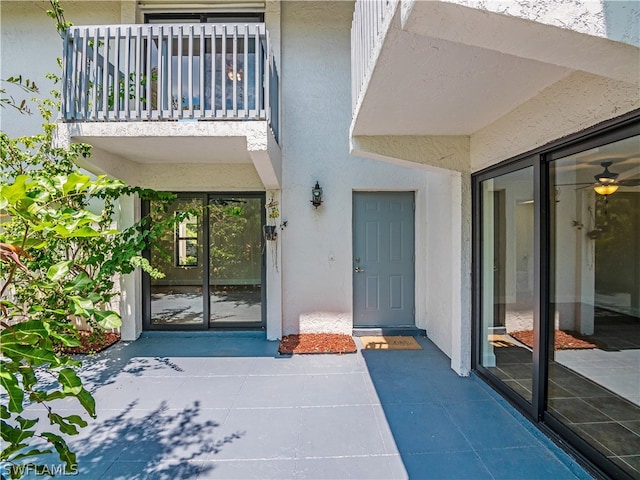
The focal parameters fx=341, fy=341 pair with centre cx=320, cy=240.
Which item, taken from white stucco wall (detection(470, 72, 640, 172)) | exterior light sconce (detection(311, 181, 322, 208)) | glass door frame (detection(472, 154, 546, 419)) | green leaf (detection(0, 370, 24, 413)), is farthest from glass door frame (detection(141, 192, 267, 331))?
green leaf (detection(0, 370, 24, 413))

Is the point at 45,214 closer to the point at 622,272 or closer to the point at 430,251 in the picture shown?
the point at 430,251

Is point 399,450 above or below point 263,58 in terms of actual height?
below

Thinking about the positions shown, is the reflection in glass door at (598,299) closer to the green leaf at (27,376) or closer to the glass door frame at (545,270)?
the glass door frame at (545,270)

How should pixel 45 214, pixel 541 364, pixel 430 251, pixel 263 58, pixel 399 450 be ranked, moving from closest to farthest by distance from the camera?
1. pixel 45 214
2. pixel 399 450
3. pixel 541 364
4. pixel 263 58
5. pixel 430 251

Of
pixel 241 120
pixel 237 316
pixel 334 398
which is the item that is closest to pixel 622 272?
pixel 334 398

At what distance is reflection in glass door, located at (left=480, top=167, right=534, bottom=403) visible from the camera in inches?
135

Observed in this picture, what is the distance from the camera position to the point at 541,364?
3.06m

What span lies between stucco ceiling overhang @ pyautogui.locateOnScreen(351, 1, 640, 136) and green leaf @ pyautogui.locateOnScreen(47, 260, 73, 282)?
1.83 meters

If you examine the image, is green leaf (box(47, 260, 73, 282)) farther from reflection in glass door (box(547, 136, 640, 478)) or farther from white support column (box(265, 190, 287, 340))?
white support column (box(265, 190, 287, 340))

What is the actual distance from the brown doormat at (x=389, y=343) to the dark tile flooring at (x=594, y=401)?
144 cm

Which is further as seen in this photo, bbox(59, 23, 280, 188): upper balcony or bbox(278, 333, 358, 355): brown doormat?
bbox(278, 333, 358, 355): brown doormat

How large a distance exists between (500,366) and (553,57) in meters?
3.40

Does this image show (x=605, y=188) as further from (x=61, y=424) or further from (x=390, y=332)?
(x=61, y=424)

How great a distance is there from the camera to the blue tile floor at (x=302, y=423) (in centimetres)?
263
